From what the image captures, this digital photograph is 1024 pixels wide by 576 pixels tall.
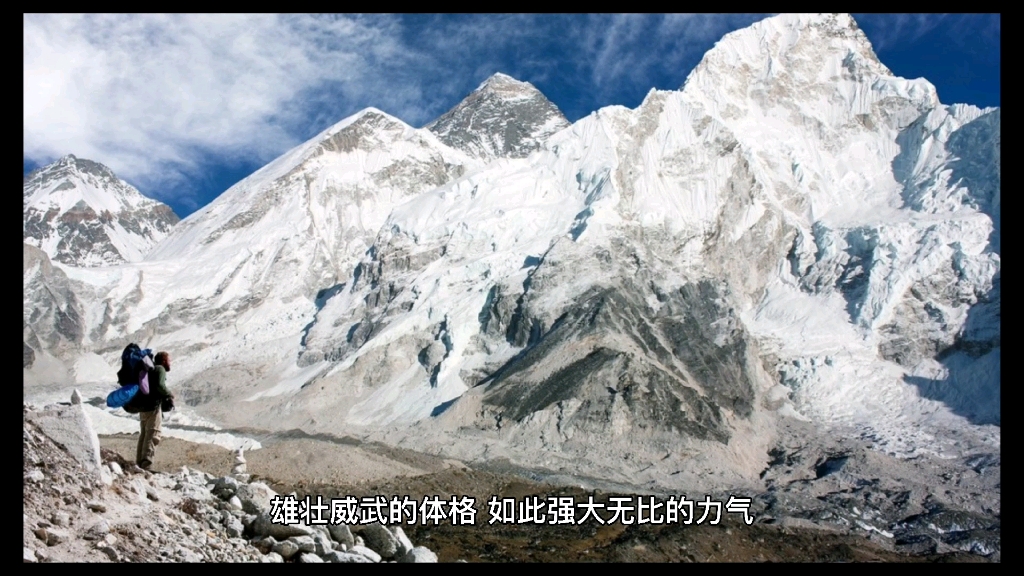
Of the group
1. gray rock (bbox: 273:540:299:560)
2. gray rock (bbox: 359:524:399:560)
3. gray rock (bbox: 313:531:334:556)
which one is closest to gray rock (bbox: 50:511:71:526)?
gray rock (bbox: 273:540:299:560)

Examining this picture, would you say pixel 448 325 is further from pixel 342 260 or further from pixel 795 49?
pixel 795 49

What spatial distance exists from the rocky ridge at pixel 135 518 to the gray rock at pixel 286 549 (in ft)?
0.06

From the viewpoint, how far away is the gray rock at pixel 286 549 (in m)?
14.2

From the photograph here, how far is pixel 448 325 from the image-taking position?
3536 inches

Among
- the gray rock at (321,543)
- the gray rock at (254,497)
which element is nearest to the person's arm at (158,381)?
the gray rock at (254,497)

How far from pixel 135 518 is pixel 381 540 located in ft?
15.9

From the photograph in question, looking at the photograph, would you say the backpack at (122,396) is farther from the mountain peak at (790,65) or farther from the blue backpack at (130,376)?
the mountain peak at (790,65)

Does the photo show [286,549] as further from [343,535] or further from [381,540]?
[381,540]

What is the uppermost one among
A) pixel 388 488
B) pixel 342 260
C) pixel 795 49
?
pixel 795 49

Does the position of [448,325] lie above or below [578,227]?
below

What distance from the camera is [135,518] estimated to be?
13.5 meters

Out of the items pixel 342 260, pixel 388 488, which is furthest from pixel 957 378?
pixel 342 260

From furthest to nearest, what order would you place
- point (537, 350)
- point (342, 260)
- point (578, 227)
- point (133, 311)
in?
point (342, 260) → point (133, 311) → point (578, 227) → point (537, 350)
